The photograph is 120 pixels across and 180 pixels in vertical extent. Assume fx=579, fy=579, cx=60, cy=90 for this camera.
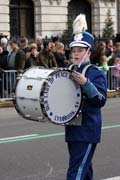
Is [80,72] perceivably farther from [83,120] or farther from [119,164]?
[119,164]

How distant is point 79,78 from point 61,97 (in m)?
0.25

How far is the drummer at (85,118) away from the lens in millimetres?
5043

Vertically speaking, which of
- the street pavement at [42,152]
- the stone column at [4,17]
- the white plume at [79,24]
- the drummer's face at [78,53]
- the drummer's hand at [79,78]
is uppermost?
the stone column at [4,17]

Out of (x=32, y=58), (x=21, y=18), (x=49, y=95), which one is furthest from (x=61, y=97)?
(x=21, y=18)

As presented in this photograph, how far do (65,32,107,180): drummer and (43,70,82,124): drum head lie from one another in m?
0.09

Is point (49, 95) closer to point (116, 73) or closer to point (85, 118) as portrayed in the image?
point (85, 118)

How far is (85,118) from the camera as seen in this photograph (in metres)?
5.09

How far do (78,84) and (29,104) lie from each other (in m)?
0.46

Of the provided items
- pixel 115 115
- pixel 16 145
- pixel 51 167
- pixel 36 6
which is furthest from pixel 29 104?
pixel 36 6

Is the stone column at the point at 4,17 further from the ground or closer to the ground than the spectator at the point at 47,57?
further from the ground

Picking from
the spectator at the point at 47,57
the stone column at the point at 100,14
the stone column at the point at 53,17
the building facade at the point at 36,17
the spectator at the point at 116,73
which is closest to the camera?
the spectator at the point at 47,57

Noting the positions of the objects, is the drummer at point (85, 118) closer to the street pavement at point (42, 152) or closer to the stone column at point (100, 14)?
the street pavement at point (42, 152)

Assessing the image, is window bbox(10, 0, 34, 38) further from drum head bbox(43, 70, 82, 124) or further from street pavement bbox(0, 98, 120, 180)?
drum head bbox(43, 70, 82, 124)

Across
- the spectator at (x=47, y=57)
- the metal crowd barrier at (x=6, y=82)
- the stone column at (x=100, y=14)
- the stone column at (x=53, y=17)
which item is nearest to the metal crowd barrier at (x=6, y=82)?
the metal crowd barrier at (x=6, y=82)
